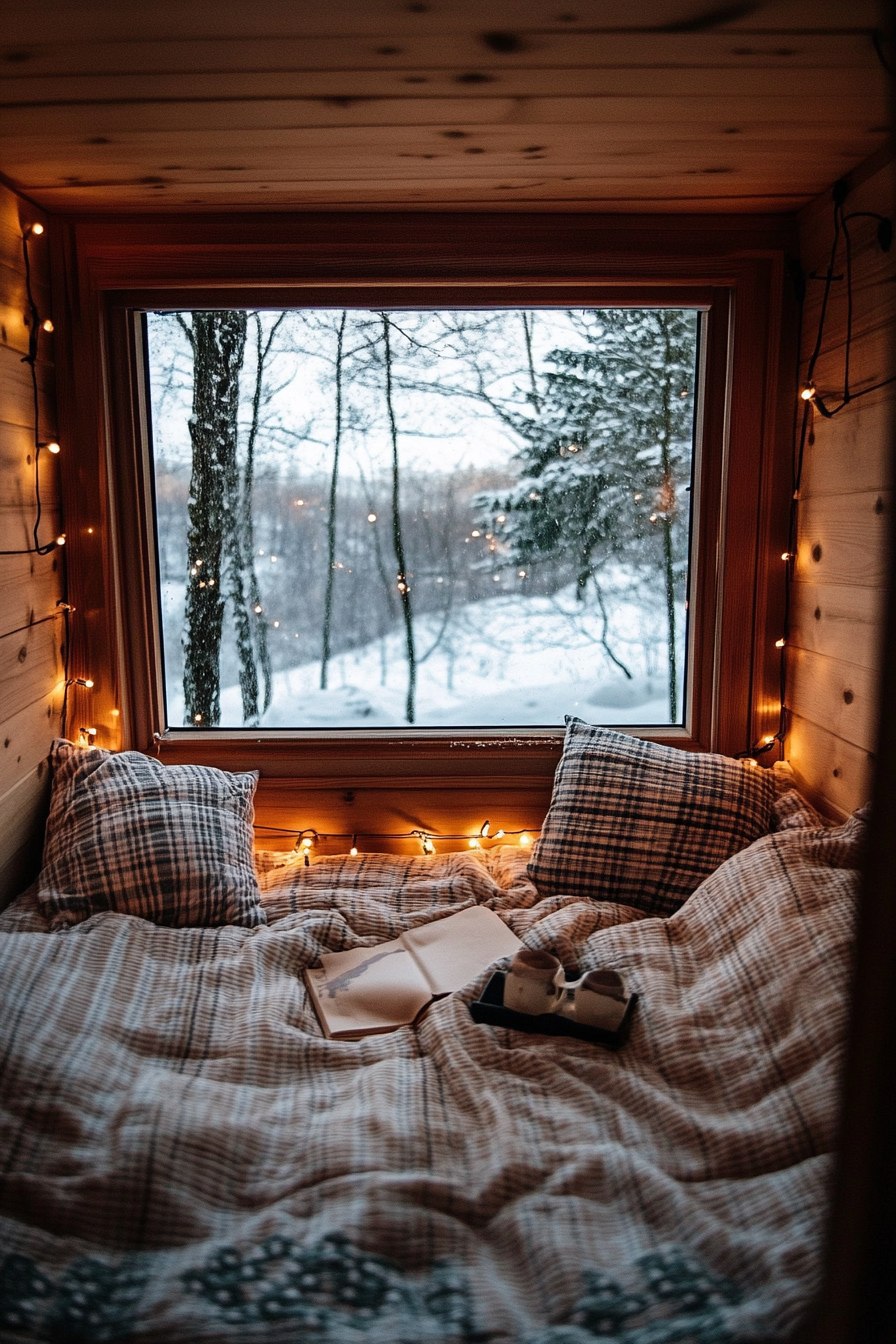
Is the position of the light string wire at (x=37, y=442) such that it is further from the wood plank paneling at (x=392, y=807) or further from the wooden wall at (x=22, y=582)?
the wood plank paneling at (x=392, y=807)

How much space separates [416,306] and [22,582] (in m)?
1.13


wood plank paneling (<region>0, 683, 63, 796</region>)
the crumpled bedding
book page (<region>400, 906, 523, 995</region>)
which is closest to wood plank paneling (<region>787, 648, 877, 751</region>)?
the crumpled bedding

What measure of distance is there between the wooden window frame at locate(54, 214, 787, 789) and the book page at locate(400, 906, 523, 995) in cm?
52

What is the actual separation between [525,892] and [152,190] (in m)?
1.75

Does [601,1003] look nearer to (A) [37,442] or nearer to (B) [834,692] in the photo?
(B) [834,692]

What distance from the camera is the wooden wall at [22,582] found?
1.91m

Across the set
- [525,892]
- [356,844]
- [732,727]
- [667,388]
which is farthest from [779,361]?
[356,844]

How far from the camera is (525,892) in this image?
6.57 ft

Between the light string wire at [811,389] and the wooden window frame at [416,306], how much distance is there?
1.2 inches

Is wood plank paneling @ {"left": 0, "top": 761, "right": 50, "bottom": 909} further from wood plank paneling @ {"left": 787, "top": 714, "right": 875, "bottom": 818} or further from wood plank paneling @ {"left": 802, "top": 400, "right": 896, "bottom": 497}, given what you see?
wood plank paneling @ {"left": 802, "top": 400, "right": 896, "bottom": 497}

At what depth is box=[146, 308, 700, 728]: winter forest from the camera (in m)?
2.25

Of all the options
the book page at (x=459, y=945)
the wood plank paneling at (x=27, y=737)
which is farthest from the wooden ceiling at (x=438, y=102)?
the book page at (x=459, y=945)

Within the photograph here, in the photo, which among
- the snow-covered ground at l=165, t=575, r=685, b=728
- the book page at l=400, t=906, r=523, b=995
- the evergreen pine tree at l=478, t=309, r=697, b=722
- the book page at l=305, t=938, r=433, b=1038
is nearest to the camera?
the book page at l=305, t=938, r=433, b=1038

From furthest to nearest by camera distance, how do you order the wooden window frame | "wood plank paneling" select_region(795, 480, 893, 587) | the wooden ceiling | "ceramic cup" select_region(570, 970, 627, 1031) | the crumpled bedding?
the wooden window frame < "wood plank paneling" select_region(795, 480, 893, 587) < "ceramic cup" select_region(570, 970, 627, 1031) < the wooden ceiling < the crumpled bedding
